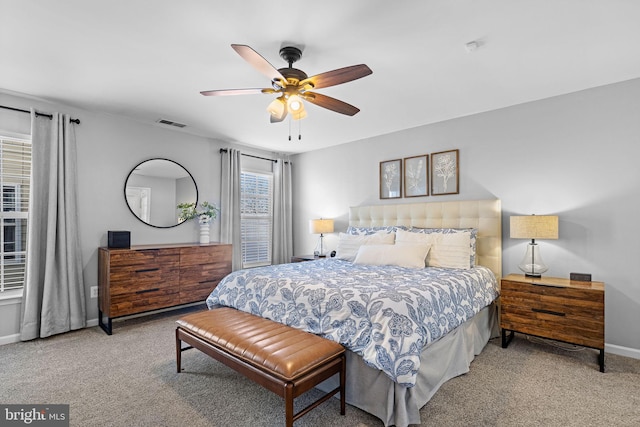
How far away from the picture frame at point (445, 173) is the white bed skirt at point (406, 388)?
73.9 inches

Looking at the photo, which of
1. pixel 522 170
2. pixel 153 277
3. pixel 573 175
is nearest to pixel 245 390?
pixel 153 277

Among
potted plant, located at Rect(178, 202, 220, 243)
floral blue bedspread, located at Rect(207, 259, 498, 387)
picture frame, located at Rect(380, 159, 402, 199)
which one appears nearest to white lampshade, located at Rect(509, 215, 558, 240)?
floral blue bedspread, located at Rect(207, 259, 498, 387)

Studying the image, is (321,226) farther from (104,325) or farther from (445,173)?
(104,325)

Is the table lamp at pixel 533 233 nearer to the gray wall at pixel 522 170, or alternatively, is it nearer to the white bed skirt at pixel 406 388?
the gray wall at pixel 522 170

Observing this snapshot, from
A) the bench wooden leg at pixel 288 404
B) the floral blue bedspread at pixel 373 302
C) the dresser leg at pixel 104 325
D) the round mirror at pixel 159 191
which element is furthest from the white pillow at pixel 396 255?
the dresser leg at pixel 104 325

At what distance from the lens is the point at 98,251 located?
12.5 ft

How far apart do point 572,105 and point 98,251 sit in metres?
5.48

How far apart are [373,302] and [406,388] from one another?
521 millimetres

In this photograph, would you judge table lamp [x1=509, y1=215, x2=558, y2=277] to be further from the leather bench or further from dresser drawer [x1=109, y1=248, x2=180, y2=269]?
dresser drawer [x1=109, y1=248, x2=180, y2=269]

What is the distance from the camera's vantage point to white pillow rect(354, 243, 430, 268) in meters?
3.36

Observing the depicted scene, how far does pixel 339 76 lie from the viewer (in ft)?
7.24

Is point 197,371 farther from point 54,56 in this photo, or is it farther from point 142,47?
point 54,56

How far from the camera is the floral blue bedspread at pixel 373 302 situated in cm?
192

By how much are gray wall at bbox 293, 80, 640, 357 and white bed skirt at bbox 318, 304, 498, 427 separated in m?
Result: 1.54
